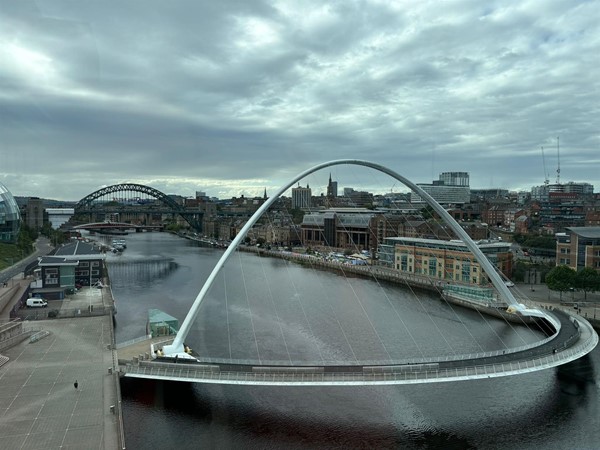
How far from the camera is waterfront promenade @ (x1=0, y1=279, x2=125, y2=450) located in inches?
268

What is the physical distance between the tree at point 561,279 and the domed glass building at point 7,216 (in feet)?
69.6

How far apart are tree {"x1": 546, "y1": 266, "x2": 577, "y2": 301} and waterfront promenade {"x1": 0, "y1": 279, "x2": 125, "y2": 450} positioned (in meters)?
16.0

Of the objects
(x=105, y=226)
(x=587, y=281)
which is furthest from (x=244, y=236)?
(x=105, y=226)

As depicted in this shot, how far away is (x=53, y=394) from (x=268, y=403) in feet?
12.9

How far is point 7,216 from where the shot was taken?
19.0 meters

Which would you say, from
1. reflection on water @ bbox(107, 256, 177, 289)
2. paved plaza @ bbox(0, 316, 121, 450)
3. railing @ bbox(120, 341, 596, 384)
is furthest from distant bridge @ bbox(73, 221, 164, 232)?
railing @ bbox(120, 341, 596, 384)

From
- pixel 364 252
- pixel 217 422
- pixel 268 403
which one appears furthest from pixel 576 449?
pixel 364 252

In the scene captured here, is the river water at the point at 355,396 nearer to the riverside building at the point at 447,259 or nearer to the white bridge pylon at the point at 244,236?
the white bridge pylon at the point at 244,236

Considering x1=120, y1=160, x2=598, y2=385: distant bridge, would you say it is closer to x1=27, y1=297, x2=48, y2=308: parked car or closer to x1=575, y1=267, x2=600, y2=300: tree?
x1=27, y1=297, x2=48, y2=308: parked car

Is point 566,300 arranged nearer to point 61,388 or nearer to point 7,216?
point 61,388

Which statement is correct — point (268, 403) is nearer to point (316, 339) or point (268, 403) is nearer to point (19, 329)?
point (316, 339)

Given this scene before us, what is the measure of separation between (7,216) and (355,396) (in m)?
16.3

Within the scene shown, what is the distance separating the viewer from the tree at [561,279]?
18078 mm

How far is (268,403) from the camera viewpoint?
372 inches
